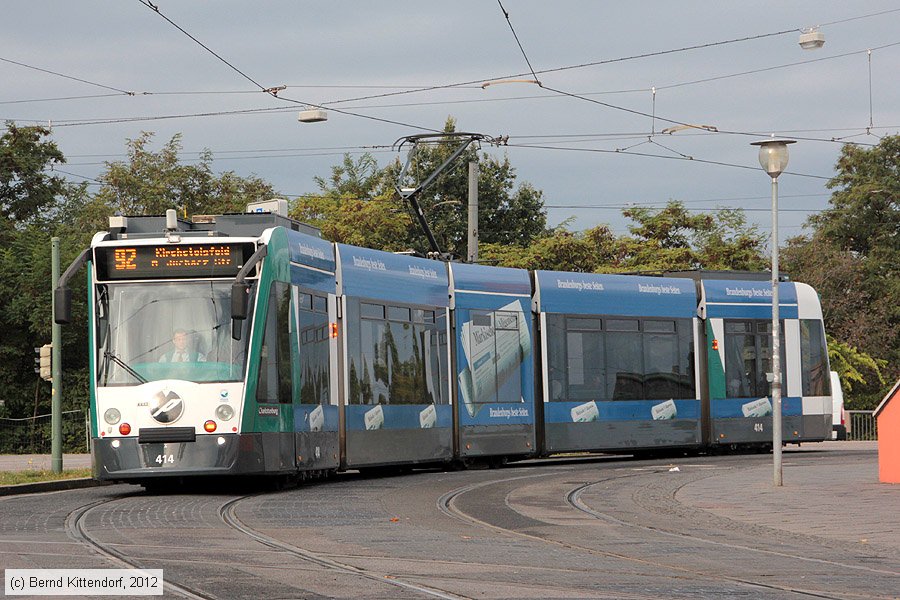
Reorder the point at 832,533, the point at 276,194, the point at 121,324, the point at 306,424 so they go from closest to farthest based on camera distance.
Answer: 1. the point at 832,533
2. the point at 121,324
3. the point at 306,424
4. the point at 276,194

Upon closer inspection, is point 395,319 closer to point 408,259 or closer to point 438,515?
point 408,259

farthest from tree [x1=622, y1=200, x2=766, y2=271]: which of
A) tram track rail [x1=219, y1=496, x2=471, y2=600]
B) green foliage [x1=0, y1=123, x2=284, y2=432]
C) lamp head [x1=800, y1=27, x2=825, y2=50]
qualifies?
tram track rail [x1=219, y1=496, x2=471, y2=600]

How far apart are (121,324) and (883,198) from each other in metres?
56.2

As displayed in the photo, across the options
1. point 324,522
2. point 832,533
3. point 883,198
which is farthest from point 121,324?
point 883,198

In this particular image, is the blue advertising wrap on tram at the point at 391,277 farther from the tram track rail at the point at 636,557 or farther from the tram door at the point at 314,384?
the tram track rail at the point at 636,557

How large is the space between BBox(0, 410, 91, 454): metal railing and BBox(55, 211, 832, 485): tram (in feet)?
51.8

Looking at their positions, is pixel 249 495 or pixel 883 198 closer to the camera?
pixel 249 495

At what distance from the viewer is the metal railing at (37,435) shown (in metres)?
39.5

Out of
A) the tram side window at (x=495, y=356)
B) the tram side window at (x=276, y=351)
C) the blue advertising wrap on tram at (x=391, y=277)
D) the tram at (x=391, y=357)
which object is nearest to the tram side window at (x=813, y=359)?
the tram at (x=391, y=357)

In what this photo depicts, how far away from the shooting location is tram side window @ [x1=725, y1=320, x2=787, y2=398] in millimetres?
29469

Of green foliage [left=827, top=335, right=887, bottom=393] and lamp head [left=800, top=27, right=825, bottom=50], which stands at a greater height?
lamp head [left=800, top=27, right=825, bottom=50]

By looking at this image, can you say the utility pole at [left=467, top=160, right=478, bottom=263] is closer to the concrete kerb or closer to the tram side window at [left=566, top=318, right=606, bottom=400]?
the tram side window at [left=566, top=318, right=606, bottom=400]

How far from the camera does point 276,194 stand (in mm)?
64000

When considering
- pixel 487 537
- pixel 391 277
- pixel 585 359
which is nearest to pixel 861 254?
pixel 585 359
